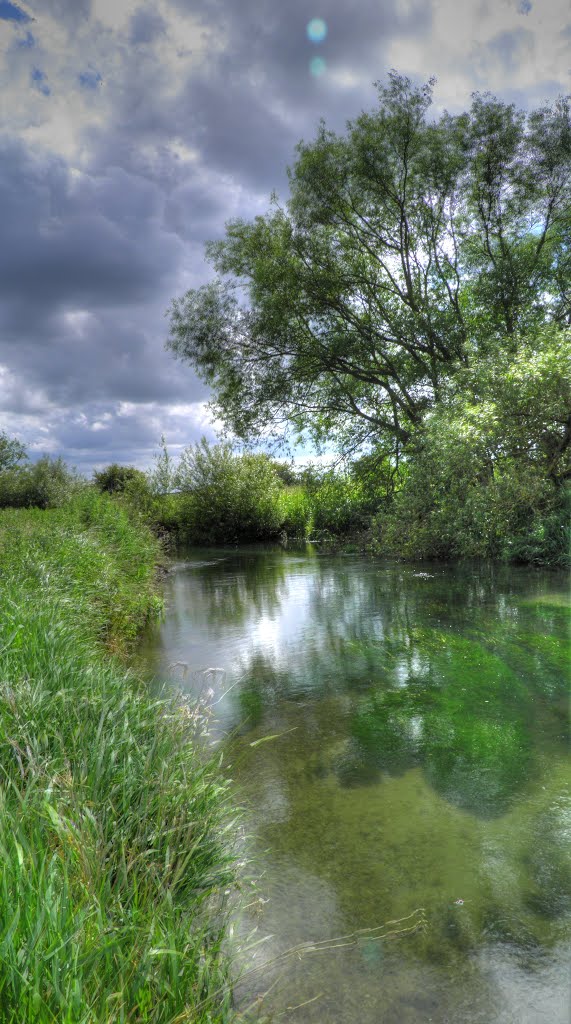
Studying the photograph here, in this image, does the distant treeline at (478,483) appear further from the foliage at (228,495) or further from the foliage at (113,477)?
the foliage at (113,477)

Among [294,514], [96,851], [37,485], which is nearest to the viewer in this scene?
[96,851]

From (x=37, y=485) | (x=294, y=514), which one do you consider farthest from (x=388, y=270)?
(x=37, y=485)

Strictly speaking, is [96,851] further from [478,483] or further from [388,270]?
[388,270]

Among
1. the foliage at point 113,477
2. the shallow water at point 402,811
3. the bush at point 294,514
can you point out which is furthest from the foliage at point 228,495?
the shallow water at point 402,811

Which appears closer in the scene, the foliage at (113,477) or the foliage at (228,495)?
the foliage at (228,495)

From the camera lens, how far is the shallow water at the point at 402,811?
229cm

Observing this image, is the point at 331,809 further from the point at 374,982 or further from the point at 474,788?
the point at 374,982

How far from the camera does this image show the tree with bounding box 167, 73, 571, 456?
16.7 m

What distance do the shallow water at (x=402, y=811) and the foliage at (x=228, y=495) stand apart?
19.6m

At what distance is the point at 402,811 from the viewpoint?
3.53 meters

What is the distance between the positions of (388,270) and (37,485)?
23952 mm

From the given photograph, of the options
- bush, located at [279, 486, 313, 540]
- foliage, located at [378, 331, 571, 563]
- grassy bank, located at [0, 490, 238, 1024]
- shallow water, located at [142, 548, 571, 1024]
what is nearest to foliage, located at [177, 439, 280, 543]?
bush, located at [279, 486, 313, 540]

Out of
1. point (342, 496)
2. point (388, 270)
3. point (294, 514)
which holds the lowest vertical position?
point (294, 514)

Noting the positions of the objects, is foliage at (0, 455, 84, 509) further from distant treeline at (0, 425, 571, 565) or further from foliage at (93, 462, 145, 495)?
distant treeline at (0, 425, 571, 565)
